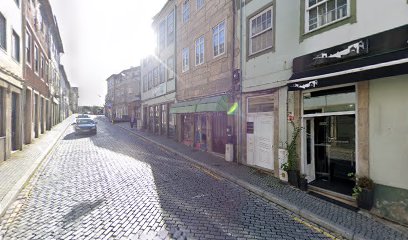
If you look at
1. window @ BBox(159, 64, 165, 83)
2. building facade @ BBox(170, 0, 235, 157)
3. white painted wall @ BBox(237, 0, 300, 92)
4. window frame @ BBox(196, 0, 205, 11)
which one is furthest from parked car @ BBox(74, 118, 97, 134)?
white painted wall @ BBox(237, 0, 300, 92)

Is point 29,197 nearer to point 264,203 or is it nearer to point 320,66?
point 264,203

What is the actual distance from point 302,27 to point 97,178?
7.86 m

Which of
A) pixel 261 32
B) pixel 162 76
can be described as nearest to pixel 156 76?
pixel 162 76

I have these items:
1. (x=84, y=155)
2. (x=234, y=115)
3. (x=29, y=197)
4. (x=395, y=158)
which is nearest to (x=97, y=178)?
(x=29, y=197)

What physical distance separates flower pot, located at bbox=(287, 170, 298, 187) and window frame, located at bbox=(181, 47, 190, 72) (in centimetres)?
1027

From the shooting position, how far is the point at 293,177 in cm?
731

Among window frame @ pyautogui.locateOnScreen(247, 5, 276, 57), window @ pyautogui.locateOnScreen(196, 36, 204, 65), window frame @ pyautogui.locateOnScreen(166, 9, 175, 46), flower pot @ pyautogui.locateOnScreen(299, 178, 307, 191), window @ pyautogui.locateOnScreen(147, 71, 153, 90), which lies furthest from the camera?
window @ pyautogui.locateOnScreen(147, 71, 153, 90)

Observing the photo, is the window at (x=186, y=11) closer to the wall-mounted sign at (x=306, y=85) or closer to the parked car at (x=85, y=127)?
the wall-mounted sign at (x=306, y=85)

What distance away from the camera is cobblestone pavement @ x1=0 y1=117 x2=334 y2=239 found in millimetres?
4461

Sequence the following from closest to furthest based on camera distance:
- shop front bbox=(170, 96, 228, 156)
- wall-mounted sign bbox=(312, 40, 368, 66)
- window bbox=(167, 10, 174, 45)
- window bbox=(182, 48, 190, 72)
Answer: wall-mounted sign bbox=(312, 40, 368, 66)
shop front bbox=(170, 96, 228, 156)
window bbox=(182, 48, 190, 72)
window bbox=(167, 10, 174, 45)

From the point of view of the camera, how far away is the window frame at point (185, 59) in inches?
619

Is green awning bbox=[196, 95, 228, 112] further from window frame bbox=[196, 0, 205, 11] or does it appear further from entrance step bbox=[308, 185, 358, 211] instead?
window frame bbox=[196, 0, 205, 11]

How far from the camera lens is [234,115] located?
10.9 metres

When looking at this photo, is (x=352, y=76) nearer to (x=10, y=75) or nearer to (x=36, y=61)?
(x=10, y=75)
